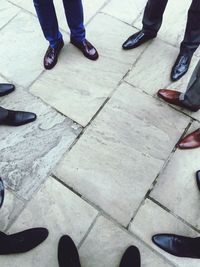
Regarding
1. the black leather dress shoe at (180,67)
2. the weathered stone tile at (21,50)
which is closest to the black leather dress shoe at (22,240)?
the weathered stone tile at (21,50)

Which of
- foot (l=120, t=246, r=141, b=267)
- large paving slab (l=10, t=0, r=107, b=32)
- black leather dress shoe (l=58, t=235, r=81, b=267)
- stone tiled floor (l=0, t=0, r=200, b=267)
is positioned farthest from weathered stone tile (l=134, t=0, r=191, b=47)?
black leather dress shoe (l=58, t=235, r=81, b=267)

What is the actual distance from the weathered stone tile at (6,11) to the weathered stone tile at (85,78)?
673mm

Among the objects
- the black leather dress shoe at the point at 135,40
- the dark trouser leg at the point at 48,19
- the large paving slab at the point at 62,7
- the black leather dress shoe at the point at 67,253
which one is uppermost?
the dark trouser leg at the point at 48,19

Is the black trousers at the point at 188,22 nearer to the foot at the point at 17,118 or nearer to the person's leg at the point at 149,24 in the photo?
the person's leg at the point at 149,24

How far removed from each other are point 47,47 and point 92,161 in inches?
45.9

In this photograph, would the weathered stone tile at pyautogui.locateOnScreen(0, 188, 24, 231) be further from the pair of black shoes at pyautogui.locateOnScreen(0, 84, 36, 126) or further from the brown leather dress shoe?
the brown leather dress shoe

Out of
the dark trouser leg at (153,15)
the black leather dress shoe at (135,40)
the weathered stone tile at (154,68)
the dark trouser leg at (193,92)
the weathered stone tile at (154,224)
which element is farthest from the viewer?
the black leather dress shoe at (135,40)

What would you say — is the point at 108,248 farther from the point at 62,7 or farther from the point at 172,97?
the point at 62,7

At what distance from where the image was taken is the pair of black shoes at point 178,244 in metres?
1.77

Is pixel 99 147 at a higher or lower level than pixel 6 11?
lower

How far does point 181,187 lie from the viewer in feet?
6.64

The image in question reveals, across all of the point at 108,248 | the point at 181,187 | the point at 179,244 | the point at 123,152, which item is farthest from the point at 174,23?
the point at 108,248

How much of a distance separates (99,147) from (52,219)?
60 centimetres

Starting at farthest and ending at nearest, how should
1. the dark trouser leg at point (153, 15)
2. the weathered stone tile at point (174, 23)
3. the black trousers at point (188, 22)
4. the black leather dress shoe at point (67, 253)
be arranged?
the weathered stone tile at point (174, 23) < the dark trouser leg at point (153, 15) < the black trousers at point (188, 22) < the black leather dress shoe at point (67, 253)
